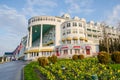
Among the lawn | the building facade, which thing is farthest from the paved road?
the building facade

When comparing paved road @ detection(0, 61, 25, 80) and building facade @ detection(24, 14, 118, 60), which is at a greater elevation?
building facade @ detection(24, 14, 118, 60)

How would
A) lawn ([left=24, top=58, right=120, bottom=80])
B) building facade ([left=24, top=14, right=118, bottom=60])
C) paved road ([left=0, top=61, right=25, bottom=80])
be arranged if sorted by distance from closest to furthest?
1. lawn ([left=24, top=58, right=120, bottom=80])
2. paved road ([left=0, top=61, right=25, bottom=80])
3. building facade ([left=24, top=14, right=118, bottom=60])

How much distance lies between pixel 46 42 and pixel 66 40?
39.1ft

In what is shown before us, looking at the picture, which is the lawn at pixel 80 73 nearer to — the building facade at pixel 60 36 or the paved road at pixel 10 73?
the paved road at pixel 10 73

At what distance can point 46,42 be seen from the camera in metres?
67.9

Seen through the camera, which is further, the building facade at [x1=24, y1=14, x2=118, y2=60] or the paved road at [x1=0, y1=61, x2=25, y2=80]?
the building facade at [x1=24, y1=14, x2=118, y2=60]

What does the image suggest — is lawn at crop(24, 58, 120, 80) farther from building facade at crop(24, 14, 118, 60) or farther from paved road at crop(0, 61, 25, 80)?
building facade at crop(24, 14, 118, 60)

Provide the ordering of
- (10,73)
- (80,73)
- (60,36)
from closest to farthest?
1. (80,73)
2. (10,73)
3. (60,36)

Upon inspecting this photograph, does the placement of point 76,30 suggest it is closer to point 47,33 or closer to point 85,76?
point 47,33

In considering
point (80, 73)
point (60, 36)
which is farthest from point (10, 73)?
point (60, 36)

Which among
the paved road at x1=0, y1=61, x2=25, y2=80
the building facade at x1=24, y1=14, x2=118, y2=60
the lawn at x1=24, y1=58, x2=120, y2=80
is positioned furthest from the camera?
the building facade at x1=24, y1=14, x2=118, y2=60

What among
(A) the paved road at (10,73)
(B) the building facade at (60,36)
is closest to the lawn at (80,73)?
(A) the paved road at (10,73)

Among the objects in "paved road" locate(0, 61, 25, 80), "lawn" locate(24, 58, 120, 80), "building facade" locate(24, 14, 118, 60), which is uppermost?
"building facade" locate(24, 14, 118, 60)

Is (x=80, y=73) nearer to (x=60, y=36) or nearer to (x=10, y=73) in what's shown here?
(x=10, y=73)
